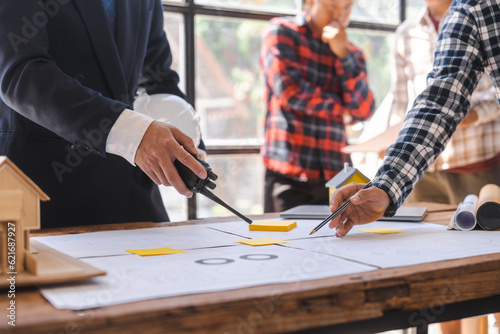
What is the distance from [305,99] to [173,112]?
1.02 metres

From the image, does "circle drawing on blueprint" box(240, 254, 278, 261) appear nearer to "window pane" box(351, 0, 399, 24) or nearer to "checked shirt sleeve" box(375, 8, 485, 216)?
"checked shirt sleeve" box(375, 8, 485, 216)

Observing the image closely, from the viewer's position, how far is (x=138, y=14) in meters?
1.37

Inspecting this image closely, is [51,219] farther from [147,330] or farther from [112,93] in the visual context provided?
[147,330]

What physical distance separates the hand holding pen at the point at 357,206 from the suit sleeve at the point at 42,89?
0.47 metres

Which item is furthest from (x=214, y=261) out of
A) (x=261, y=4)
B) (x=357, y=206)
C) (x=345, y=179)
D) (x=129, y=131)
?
(x=261, y=4)

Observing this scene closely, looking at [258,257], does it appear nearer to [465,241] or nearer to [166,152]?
[166,152]

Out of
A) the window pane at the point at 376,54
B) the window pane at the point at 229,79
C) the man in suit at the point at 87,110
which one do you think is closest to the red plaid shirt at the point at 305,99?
the window pane at the point at 229,79

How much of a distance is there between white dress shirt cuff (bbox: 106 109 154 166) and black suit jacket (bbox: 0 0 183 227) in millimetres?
16

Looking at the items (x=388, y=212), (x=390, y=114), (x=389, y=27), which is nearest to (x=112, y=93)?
(x=388, y=212)

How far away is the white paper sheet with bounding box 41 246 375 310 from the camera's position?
63 centimetres

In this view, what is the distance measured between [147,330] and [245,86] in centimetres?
239

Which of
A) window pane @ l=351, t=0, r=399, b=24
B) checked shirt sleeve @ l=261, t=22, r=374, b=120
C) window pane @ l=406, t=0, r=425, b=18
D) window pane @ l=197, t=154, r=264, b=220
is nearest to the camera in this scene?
checked shirt sleeve @ l=261, t=22, r=374, b=120

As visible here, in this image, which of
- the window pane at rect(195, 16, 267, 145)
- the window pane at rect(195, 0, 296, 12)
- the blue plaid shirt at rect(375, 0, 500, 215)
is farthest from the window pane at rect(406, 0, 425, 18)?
the blue plaid shirt at rect(375, 0, 500, 215)

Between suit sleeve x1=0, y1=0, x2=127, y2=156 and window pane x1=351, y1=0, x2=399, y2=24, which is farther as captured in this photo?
window pane x1=351, y1=0, x2=399, y2=24
